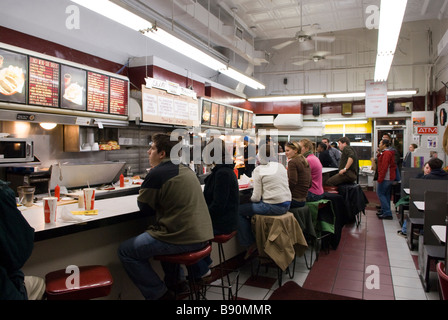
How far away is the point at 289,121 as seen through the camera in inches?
450

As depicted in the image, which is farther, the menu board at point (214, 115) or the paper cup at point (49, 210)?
the menu board at point (214, 115)

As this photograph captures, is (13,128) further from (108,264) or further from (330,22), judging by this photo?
(330,22)

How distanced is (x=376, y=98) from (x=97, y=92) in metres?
6.95

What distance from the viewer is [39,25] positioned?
493 cm

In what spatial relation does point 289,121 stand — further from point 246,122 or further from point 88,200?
point 88,200

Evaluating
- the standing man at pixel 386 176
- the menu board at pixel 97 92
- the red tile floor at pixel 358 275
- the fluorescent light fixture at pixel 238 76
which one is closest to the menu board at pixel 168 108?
the menu board at pixel 97 92

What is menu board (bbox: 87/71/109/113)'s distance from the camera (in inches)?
206

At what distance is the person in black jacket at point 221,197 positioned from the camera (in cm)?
309

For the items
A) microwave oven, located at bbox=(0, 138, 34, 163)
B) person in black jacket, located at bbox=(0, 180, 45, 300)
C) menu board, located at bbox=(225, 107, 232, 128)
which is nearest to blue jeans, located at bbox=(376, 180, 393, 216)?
menu board, located at bbox=(225, 107, 232, 128)

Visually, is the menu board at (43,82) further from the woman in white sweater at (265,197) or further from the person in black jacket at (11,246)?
the person in black jacket at (11,246)

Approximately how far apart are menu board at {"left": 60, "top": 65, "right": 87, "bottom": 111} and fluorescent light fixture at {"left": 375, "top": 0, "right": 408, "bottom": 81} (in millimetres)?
4288

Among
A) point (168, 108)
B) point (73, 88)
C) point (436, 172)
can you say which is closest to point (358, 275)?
point (436, 172)

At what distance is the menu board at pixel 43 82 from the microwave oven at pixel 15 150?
567mm

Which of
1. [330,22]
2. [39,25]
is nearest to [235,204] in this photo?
[39,25]
